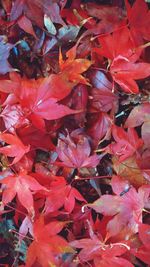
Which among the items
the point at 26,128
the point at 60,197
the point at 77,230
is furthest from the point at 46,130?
the point at 77,230

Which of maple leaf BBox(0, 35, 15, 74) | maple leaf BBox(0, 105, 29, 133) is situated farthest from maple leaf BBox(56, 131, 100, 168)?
maple leaf BBox(0, 35, 15, 74)

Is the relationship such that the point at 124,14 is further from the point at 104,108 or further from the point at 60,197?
the point at 60,197

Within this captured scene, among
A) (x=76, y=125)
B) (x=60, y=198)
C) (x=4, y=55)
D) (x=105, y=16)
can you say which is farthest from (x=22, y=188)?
(x=105, y=16)

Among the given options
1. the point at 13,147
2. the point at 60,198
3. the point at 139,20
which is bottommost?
the point at 60,198

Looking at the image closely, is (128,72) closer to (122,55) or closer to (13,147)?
(122,55)

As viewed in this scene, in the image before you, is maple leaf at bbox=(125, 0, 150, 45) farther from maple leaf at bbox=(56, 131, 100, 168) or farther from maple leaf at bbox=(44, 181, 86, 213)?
maple leaf at bbox=(44, 181, 86, 213)

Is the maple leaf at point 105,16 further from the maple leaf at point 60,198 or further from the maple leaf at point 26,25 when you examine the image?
the maple leaf at point 60,198
